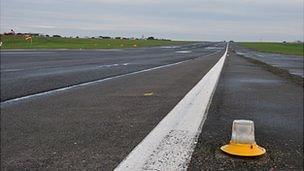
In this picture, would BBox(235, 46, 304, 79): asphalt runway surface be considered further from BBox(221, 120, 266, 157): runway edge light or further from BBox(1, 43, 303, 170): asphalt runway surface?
BBox(221, 120, 266, 157): runway edge light

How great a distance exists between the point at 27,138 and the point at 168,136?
2093mm

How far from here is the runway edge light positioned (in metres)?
4.00

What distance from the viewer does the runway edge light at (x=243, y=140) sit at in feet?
13.1

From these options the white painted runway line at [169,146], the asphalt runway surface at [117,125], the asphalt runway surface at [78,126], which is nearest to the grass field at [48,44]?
the asphalt runway surface at [117,125]

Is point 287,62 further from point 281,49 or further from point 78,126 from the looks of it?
point 281,49

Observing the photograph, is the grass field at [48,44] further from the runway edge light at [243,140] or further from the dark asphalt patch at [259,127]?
the runway edge light at [243,140]

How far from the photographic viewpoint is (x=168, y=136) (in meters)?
5.02

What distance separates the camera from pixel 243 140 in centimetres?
408

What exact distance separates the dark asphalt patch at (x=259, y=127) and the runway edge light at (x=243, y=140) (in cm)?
12

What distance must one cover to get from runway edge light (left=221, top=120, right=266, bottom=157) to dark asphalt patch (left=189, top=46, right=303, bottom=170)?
4.9 inches

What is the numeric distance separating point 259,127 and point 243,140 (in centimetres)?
324

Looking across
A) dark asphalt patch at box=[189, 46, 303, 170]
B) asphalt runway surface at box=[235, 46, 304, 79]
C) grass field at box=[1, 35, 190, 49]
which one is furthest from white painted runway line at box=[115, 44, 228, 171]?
grass field at box=[1, 35, 190, 49]

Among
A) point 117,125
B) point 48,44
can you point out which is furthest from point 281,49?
point 117,125

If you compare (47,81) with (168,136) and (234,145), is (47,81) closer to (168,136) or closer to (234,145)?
(168,136)
